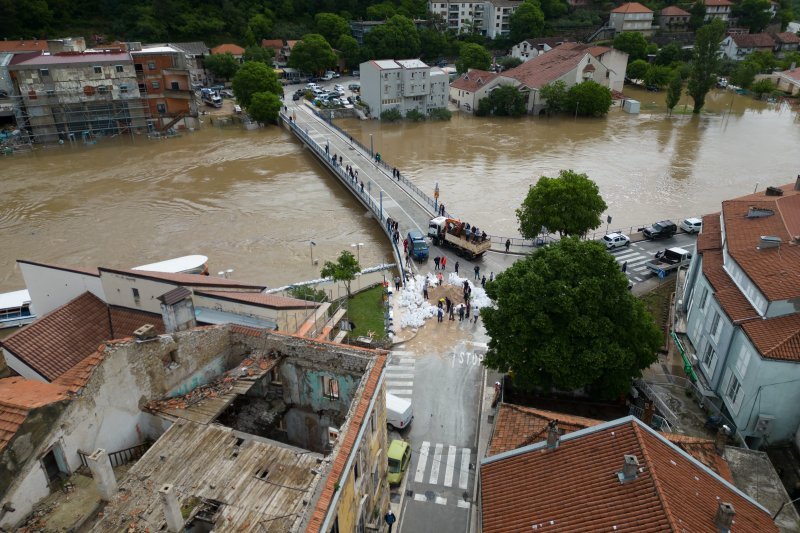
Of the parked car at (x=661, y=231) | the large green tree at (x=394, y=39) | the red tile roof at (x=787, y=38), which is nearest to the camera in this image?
the parked car at (x=661, y=231)

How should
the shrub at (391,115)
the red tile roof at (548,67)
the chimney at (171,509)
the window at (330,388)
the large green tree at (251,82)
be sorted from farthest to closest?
1. the red tile roof at (548,67)
2. the shrub at (391,115)
3. the large green tree at (251,82)
4. the window at (330,388)
5. the chimney at (171,509)

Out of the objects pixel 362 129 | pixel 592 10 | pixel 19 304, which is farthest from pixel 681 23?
pixel 19 304

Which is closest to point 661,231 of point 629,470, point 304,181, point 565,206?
point 565,206

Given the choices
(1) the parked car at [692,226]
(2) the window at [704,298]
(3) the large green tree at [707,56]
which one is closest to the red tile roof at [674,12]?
(3) the large green tree at [707,56]

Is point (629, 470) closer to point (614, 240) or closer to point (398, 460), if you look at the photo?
point (398, 460)

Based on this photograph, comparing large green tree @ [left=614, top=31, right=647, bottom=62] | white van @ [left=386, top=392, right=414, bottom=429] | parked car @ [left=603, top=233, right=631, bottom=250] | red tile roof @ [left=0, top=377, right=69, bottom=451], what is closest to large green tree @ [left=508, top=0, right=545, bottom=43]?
large green tree @ [left=614, top=31, right=647, bottom=62]

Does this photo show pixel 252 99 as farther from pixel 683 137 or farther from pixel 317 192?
pixel 683 137

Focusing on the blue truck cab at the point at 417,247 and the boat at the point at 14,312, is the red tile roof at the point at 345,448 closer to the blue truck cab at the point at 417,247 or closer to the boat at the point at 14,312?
the blue truck cab at the point at 417,247
